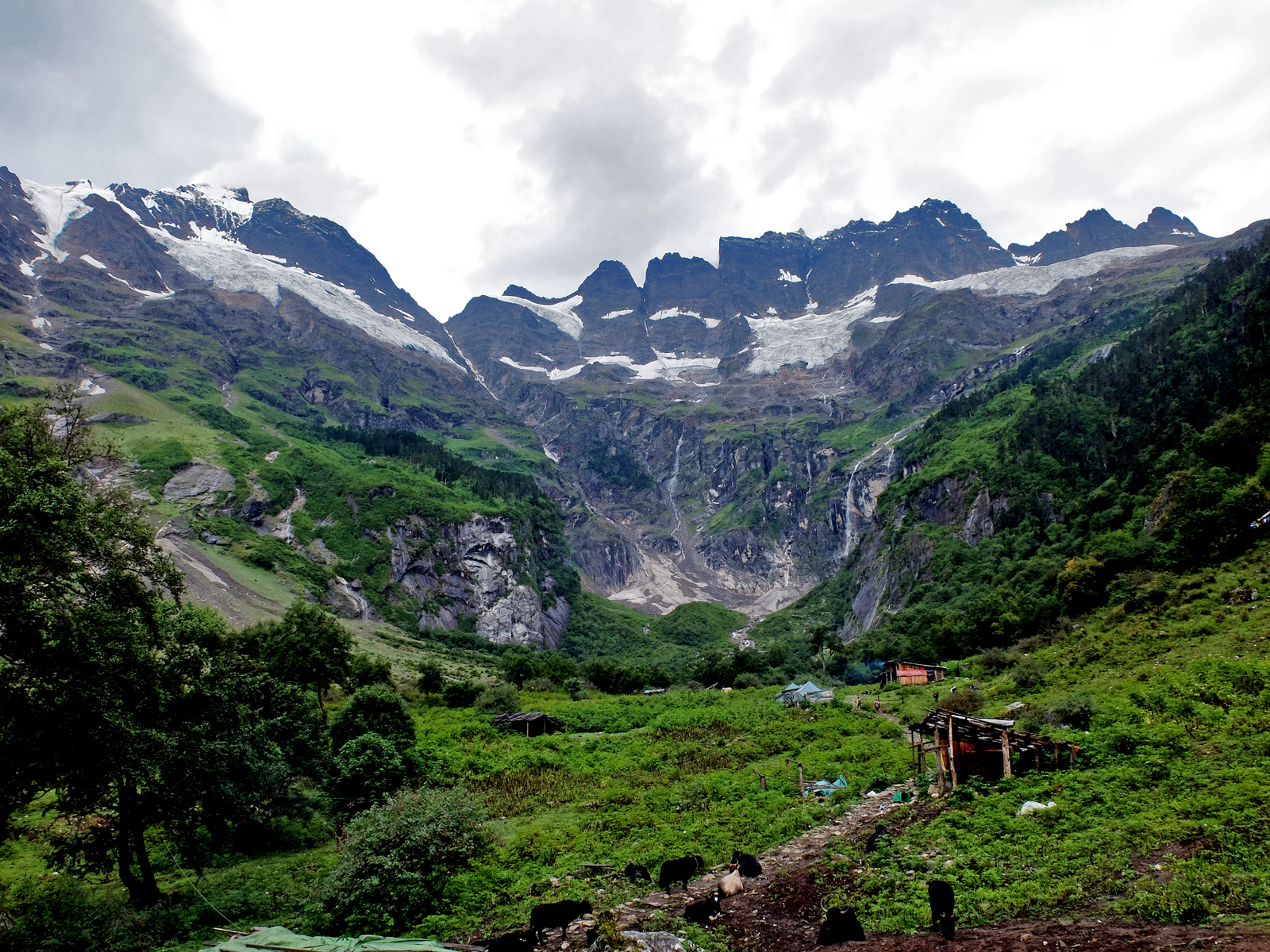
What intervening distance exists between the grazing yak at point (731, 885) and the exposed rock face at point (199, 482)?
151 metres

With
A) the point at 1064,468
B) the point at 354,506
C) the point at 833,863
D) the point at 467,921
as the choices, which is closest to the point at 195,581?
the point at 354,506

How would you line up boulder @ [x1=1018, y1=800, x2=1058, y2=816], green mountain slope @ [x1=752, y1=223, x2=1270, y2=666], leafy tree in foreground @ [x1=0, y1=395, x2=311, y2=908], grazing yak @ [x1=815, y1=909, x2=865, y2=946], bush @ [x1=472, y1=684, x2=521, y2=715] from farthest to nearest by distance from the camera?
bush @ [x1=472, y1=684, x2=521, y2=715], green mountain slope @ [x1=752, y1=223, x2=1270, y2=666], boulder @ [x1=1018, y1=800, x2=1058, y2=816], leafy tree in foreground @ [x1=0, y1=395, x2=311, y2=908], grazing yak @ [x1=815, y1=909, x2=865, y2=946]

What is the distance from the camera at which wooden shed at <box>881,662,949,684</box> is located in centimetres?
5485

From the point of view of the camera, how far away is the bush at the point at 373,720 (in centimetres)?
3425

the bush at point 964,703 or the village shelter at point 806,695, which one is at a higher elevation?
the bush at point 964,703

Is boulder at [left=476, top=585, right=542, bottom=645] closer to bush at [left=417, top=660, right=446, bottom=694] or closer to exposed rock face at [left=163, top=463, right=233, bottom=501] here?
exposed rock face at [left=163, top=463, right=233, bottom=501]

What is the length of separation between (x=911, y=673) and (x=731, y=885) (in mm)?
47067

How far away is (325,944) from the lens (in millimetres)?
13820

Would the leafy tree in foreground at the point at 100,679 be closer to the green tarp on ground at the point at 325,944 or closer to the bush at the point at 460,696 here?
the green tarp on ground at the point at 325,944

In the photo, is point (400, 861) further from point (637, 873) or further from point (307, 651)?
point (307, 651)

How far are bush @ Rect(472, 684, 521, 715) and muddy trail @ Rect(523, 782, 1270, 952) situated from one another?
37.4 meters

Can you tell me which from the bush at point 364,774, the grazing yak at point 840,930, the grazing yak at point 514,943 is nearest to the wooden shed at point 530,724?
the bush at point 364,774

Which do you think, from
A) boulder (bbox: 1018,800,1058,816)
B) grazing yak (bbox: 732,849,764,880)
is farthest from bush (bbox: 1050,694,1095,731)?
grazing yak (bbox: 732,849,764,880)

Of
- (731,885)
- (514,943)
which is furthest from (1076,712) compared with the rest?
(514,943)
